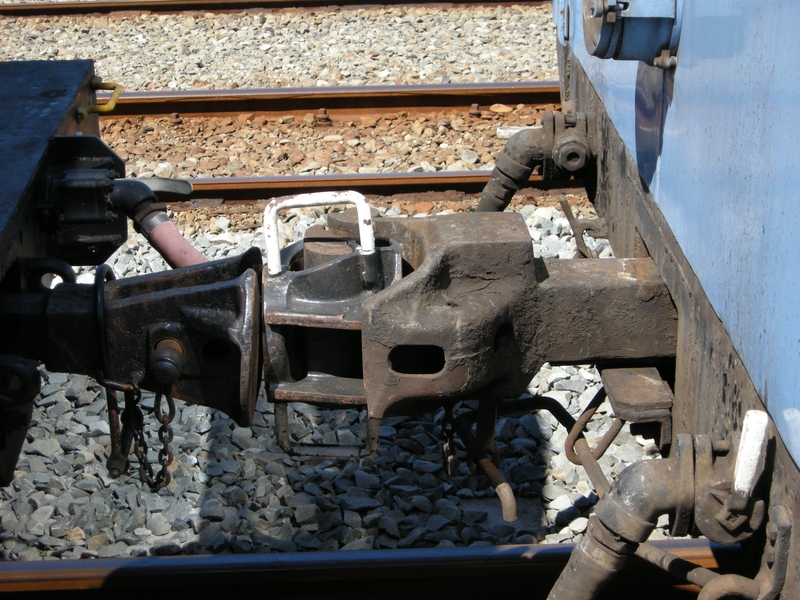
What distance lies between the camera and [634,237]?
103 inches

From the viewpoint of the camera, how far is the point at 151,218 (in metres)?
2.42

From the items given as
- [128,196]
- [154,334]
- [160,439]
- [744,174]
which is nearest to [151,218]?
[128,196]

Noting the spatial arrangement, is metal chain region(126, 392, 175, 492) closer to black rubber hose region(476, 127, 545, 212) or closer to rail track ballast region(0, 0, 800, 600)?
rail track ballast region(0, 0, 800, 600)

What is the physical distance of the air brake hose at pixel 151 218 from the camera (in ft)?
7.79

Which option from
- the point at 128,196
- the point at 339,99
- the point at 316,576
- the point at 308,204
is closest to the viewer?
the point at 308,204

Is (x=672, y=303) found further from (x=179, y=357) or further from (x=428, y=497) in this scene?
(x=428, y=497)

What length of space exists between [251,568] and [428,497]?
85 cm

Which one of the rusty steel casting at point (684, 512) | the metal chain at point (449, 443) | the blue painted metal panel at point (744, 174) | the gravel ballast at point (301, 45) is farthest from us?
the gravel ballast at point (301, 45)

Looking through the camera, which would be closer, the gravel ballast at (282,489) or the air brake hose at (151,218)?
the air brake hose at (151,218)

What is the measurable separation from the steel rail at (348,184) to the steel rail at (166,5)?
14.4ft

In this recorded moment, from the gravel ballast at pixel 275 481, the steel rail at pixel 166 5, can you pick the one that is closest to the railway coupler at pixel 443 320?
the gravel ballast at pixel 275 481

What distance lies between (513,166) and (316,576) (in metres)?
1.73

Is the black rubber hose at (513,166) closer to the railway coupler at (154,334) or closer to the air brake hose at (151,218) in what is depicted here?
the air brake hose at (151,218)

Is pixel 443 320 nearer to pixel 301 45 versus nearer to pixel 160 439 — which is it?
pixel 160 439
